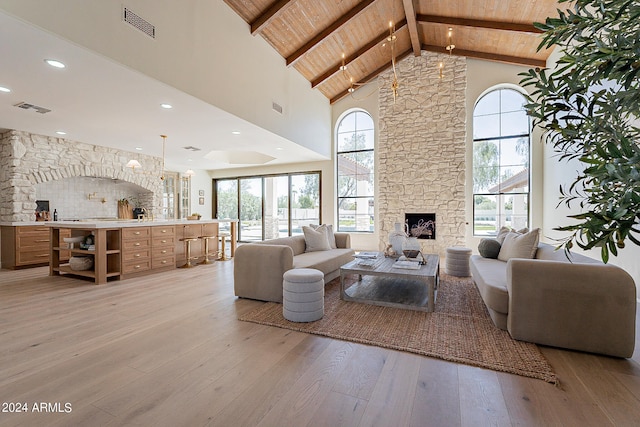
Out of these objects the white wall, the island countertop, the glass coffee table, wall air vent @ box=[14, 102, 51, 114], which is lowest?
the glass coffee table

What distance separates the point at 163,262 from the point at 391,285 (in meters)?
3.95

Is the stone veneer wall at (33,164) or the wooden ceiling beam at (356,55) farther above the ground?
the wooden ceiling beam at (356,55)

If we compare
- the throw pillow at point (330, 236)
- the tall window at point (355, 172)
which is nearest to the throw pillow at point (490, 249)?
the throw pillow at point (330, 236)

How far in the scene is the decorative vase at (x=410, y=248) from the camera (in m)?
3.98

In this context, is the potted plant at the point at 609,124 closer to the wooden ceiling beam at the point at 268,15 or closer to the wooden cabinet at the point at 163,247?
the wooden ceiling beam at the point at 268,15

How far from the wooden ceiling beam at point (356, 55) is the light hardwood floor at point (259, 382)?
615 centimetres

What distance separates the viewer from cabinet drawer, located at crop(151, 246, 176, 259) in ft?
16.6

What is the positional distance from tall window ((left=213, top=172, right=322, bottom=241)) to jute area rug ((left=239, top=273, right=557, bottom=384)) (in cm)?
557

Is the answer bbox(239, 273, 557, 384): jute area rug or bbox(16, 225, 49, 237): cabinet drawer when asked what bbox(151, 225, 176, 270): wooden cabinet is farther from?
bbox(239, 273, 557, 384): jute area rug

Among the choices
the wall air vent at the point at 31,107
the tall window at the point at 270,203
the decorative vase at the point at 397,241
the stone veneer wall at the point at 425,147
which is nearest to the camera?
the wall air vent at the point at 31,107

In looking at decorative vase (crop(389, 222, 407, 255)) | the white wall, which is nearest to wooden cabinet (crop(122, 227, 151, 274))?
the white wall

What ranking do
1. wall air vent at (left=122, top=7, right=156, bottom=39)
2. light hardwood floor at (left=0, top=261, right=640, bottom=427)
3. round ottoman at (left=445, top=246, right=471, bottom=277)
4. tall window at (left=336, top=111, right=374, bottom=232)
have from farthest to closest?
tall window at (left=336, top=111, right=374, bottom=232), round ottoman at (left=445, top=246, right=471, bottom=277), wall air vent at (left=122, top=7, right=156, bottom=39), light hardwood floor at (left=0, top=261, right=640, bottom=427)

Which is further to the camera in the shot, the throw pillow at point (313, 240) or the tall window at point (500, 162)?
the tall window at point (500, 162)

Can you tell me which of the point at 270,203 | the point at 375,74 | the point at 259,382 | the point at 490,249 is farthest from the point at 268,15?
the point at 270,203
